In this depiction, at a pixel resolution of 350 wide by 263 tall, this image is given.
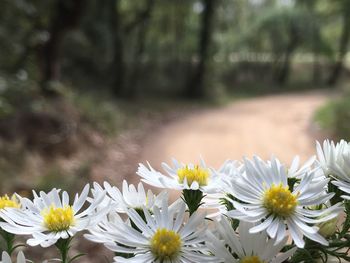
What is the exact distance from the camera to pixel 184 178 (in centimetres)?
77

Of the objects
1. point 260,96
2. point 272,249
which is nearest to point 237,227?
point 272,249

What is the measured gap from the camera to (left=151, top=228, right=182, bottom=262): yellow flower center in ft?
2.07

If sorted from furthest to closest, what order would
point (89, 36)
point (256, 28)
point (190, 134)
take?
point (256, 28)
point (89, 36)
point (190, 134)

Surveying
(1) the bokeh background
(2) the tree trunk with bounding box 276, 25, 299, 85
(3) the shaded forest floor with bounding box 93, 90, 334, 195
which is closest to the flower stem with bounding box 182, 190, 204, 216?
(1) the bokeh background

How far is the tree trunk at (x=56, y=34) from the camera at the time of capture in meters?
7.51

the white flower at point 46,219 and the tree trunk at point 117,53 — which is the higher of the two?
the white flower at point 46,219

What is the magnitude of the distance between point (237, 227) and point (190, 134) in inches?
337

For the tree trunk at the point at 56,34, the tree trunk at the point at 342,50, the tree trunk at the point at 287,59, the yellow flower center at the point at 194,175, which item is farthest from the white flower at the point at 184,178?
the tree trunk at the point at 342,50

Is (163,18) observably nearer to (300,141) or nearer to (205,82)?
(205,82)

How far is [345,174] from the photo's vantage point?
26.8 inches

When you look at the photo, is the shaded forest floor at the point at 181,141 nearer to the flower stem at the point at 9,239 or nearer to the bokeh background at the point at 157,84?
the bokeh background at the point at 157,84

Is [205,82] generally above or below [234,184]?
below

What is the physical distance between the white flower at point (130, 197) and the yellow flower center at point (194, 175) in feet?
0.20

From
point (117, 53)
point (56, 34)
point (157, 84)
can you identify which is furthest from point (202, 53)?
point (56, 34)
